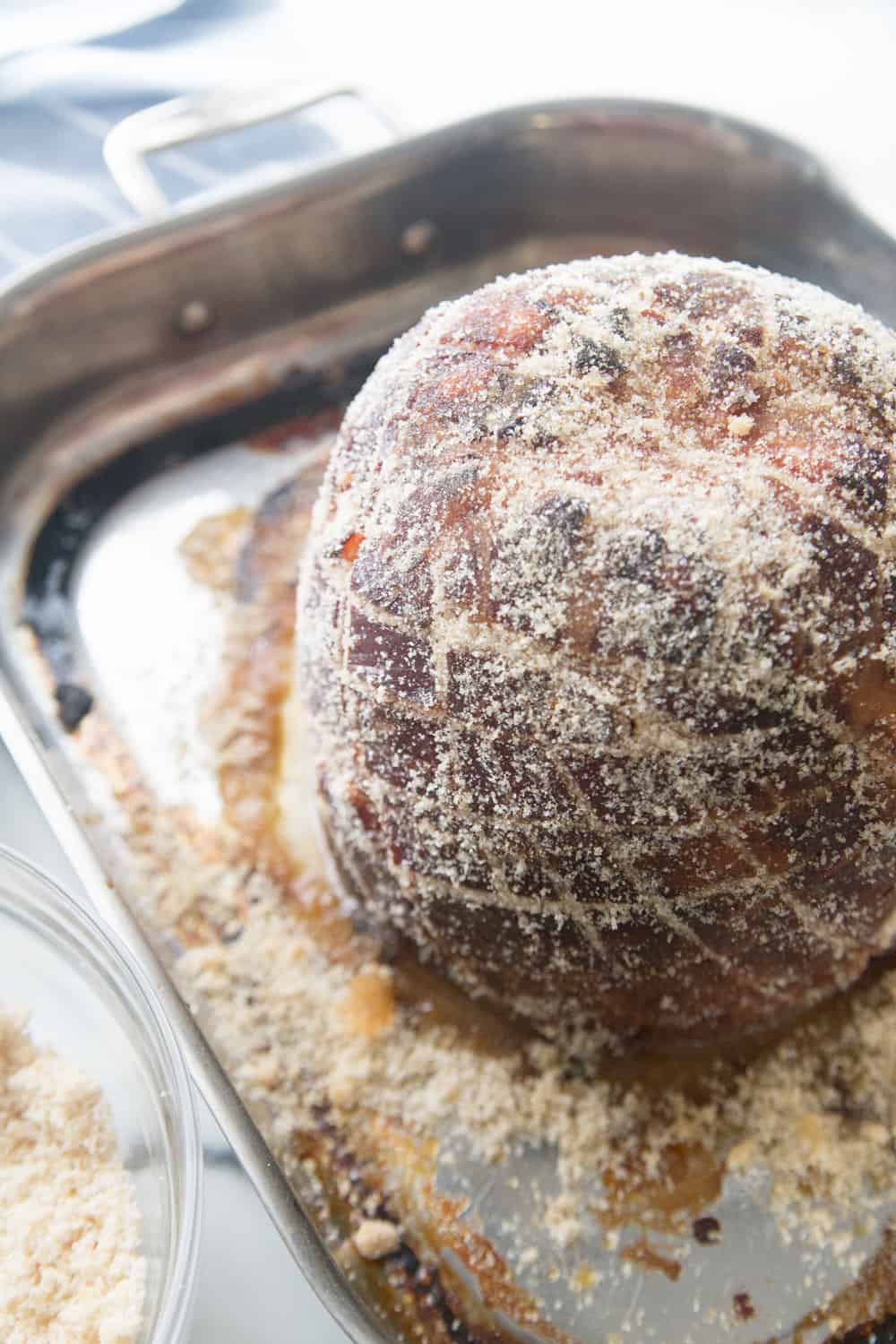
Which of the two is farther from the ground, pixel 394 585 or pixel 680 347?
pixel 680 347

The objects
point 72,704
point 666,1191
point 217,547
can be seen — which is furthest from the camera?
point 217,547

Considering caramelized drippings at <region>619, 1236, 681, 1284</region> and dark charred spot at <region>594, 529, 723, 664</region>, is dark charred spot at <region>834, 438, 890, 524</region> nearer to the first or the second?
dark charred spot at <region>594, 529, 723, 664</region>

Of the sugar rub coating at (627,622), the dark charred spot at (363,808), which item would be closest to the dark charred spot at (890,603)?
the sugar rub coating at (627,622)

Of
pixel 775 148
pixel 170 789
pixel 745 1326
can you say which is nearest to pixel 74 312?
pixel 170 789

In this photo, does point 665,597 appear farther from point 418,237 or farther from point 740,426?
point 418,237

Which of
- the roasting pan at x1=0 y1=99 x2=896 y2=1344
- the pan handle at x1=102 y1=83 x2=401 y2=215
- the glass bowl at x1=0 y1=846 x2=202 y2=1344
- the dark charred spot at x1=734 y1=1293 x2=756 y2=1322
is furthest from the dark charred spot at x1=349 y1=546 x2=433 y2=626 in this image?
the pan handle at x1=102 y1=83 x2=401 y2=215

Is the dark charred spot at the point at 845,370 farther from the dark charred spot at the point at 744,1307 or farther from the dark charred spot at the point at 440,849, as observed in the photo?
the dark charred spot at the point at 744,1307

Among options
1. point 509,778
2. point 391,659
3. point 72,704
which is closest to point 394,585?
point 391,659

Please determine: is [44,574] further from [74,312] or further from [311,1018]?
[311,1018]

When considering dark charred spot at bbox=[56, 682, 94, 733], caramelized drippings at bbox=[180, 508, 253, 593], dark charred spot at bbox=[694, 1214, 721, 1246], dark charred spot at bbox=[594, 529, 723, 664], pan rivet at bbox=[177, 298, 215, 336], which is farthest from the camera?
pan rivet at bbox=[177, 298, 215, 336]
